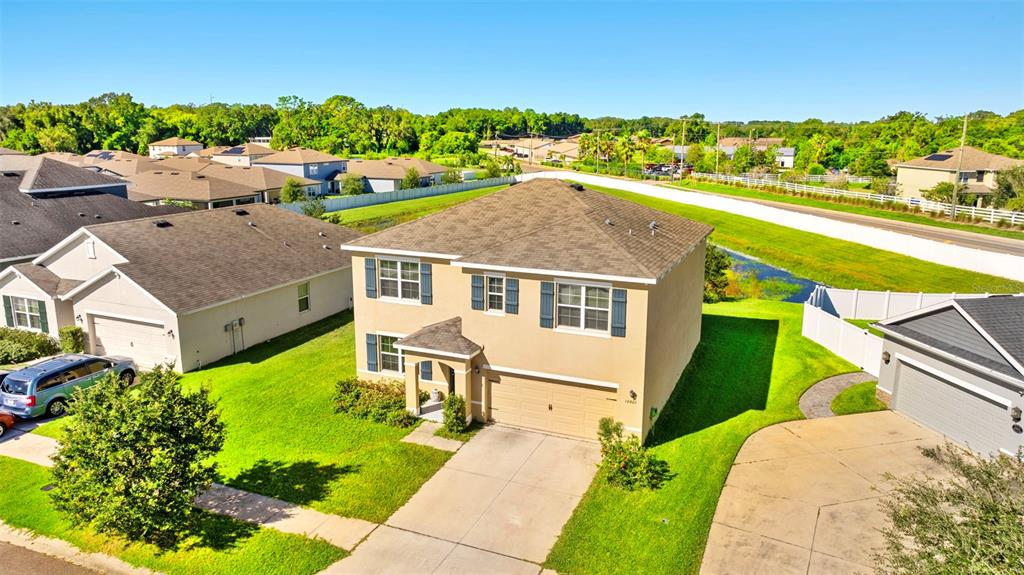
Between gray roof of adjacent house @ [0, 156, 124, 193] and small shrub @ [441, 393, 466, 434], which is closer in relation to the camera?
small shrub @ [441, 393, 466, 434]

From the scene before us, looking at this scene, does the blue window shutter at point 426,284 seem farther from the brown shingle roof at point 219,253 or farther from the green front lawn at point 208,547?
the brown shingle roof at point 219,253

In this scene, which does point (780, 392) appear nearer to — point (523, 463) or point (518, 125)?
point (523, 463)

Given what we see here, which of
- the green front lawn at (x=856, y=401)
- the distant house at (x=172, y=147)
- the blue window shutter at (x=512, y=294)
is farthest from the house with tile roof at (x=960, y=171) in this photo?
the distant house at (x=172, y=147)

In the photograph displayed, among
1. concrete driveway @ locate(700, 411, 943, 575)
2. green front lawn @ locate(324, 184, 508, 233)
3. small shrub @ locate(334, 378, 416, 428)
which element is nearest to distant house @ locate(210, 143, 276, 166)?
green front lawn @ locate(324, 184, 508, 233)

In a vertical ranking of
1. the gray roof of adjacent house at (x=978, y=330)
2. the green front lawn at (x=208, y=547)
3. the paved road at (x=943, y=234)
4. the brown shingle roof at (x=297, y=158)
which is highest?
the brown shingle roof at (x=297, y=158)

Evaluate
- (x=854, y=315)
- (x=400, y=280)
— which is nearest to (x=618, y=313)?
(x=400, y=280)

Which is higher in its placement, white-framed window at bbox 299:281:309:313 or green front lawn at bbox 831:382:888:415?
white-framed window at bbox 299:281:309:313

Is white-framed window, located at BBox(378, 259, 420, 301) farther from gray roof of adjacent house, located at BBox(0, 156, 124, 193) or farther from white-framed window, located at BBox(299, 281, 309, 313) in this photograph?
gray roof of adjacent house, located at BBox(0, 156, 124, 193)

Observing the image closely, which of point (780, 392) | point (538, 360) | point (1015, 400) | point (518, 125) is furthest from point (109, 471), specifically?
point (518, 125)
